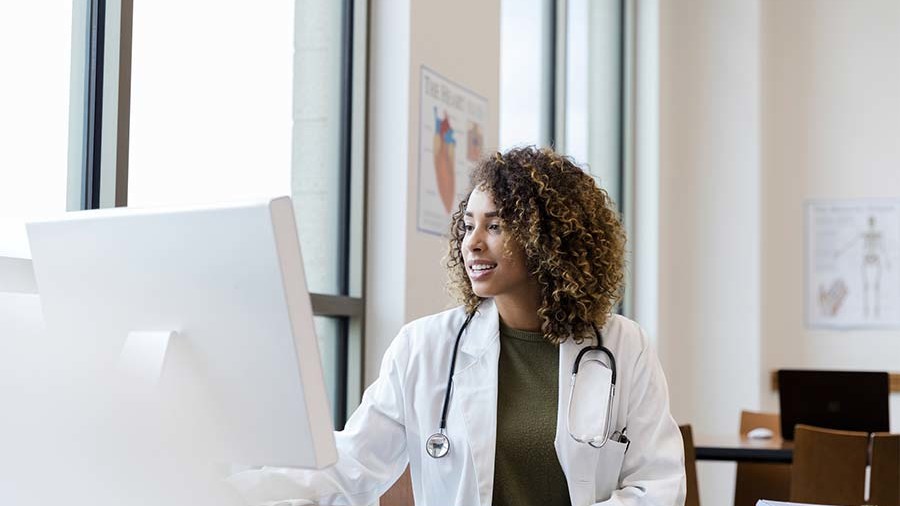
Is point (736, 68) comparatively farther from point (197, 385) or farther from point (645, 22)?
point (197, 385)

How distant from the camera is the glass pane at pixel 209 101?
2441 millimetres

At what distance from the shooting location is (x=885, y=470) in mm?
3287

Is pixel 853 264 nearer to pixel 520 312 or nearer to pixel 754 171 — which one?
pixel 754 171

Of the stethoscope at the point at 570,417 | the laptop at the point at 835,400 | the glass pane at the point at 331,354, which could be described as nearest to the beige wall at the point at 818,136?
the laptop at the point at 835,400

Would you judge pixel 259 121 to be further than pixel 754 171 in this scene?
No

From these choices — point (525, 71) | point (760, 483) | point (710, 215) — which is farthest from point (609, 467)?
point (710, 215)

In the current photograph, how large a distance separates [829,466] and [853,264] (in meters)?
3.01

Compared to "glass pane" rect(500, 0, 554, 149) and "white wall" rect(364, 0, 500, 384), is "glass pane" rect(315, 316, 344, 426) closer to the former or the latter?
"white wall" rect(364, 0, 500, 384)

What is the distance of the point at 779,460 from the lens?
11.5 feet

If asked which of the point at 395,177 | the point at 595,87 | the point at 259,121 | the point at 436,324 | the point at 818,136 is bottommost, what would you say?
the point at 436,324

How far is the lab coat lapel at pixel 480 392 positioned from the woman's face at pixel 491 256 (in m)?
0.08

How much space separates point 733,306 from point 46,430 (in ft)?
17.2

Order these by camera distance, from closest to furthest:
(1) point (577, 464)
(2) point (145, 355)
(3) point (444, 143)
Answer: (2) point (145, 355), (1) point (577, 464), (3) point (444, 143)

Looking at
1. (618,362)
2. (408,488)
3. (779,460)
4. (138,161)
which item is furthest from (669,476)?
(779,460)
